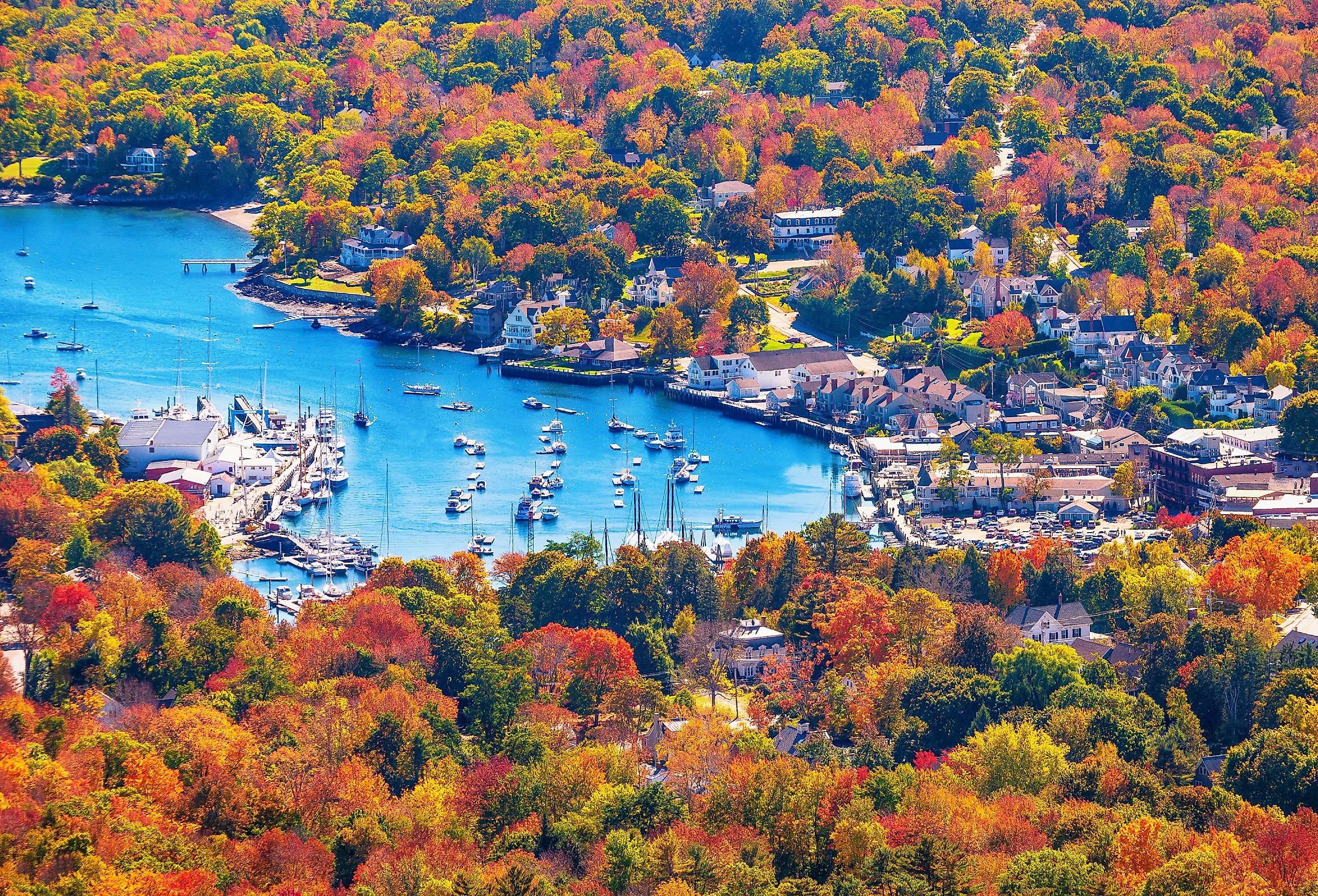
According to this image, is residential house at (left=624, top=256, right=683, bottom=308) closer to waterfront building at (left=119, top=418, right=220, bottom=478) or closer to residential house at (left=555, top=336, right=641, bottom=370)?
residential house at (left=555, top=336, right=641, bottom=370)

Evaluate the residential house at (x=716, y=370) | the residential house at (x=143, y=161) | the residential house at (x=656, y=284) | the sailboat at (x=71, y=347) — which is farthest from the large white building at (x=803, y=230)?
the residential house at (x=143, y=161)

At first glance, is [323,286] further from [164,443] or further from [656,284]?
[164,443]

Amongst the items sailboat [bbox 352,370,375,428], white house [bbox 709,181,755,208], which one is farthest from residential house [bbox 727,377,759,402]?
white house [bbox 709,181,755,208]

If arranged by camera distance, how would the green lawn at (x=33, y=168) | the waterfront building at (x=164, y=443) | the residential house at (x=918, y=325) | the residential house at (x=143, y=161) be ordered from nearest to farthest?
the waterfront building at (x=164, y=443) < the residential house at (x=918, y=325) < the green lawn at (x=33, y=168) < the residential house at (x=143, y=161)

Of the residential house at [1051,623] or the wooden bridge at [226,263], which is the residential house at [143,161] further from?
the residential house at [1051,623]

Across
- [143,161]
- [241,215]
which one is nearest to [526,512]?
[241,215]

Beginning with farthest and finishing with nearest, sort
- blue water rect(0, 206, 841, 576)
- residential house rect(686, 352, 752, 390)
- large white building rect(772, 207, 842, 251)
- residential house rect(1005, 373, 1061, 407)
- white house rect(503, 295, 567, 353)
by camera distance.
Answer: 1. large white building rect(772, 207, 842, 251)
2. white house rect(503, 295, 567, 353)
3. residential house rect(686, 352, 752, 390)
4. residential house rect(1005, 373, 1061, 407)
5. blue water rect(0, 206, 841, 576)
